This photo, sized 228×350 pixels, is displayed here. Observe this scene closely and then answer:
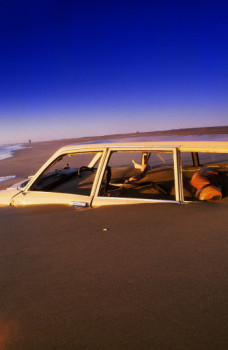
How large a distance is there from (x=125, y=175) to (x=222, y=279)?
2.46 m

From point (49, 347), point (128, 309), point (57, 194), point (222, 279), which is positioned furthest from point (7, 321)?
point (57, 194)

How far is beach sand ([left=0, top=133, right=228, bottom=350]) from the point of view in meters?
1.35

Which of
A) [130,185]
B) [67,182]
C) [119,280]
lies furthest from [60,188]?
[119,280]

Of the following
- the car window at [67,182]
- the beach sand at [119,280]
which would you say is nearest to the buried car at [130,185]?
the car window at [67,182]

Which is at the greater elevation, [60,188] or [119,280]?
[60,188]

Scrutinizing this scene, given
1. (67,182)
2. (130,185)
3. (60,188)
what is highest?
(67,182)

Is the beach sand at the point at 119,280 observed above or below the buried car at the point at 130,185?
below

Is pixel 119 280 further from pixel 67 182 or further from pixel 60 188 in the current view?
pixel 67 182

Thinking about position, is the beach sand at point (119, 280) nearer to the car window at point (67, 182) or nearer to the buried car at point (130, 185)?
the buried car at point (130, 185)

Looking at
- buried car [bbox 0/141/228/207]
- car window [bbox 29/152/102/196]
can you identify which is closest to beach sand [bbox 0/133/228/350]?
buried car [bbox 0/141/228/207]

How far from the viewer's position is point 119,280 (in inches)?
69.4

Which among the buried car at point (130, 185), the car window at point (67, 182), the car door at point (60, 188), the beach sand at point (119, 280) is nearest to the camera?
the beach sand at point (119, 280)

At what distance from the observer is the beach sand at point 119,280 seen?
4.43 ft

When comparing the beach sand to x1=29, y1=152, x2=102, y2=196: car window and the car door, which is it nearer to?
the car door
